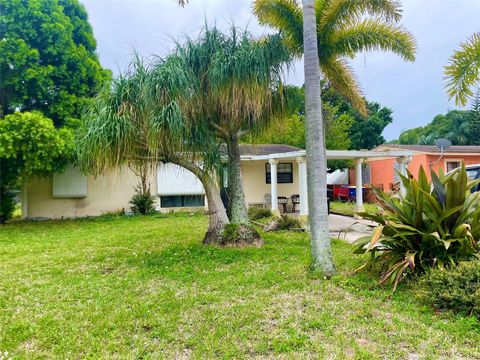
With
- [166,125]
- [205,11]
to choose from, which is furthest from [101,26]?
[166,125]

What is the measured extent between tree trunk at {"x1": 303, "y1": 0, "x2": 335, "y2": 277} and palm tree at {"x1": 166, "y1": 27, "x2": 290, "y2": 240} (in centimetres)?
144

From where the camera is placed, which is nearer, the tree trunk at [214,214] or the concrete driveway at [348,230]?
the tree trunk at [214,214]

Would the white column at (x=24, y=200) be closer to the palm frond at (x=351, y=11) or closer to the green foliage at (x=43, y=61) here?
the green foliage at (x=43, y=61)

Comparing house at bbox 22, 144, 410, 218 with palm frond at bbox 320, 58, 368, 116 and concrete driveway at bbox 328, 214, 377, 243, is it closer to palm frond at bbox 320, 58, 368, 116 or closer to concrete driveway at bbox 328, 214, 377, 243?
concrete driveway at bbox 328, 214, 377, 243

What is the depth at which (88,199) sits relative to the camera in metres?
15.2

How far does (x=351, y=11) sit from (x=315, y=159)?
503 centimetres

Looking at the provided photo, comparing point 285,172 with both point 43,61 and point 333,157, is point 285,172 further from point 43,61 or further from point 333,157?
point 43,61

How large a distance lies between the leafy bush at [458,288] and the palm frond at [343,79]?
6411mm

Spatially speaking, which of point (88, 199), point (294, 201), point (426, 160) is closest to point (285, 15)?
point (294, 201)

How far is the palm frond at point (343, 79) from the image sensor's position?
878 cm

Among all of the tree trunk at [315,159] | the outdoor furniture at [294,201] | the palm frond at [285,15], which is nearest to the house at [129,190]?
the outdoor furniture at [294,201]

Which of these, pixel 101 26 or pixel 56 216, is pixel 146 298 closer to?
pixel 56 216

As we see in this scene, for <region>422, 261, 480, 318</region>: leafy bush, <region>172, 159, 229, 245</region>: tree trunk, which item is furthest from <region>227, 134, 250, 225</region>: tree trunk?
<region>422, 261, 480, 318</region>: leafy bush

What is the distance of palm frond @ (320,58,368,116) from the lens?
8781mm
